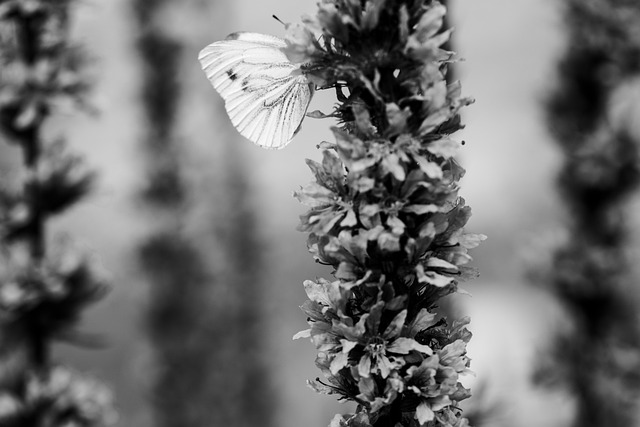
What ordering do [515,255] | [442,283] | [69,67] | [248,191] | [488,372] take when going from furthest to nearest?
[248,191]
[515,255]
[69,67]
[488,372]
[442,283]

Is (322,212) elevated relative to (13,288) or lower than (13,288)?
lower

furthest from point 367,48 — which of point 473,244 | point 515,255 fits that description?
point 515,255

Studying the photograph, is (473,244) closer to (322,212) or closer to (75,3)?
(322,212)

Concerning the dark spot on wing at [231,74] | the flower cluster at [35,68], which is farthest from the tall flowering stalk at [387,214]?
the flower cluster at [35,68]

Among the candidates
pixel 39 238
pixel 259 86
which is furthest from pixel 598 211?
pixel 259 86

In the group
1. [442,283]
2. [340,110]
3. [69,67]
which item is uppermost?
[69,67]

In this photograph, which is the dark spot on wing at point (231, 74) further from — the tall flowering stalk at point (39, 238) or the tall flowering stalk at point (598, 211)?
the tall flowering stalk at point (598, 211)
